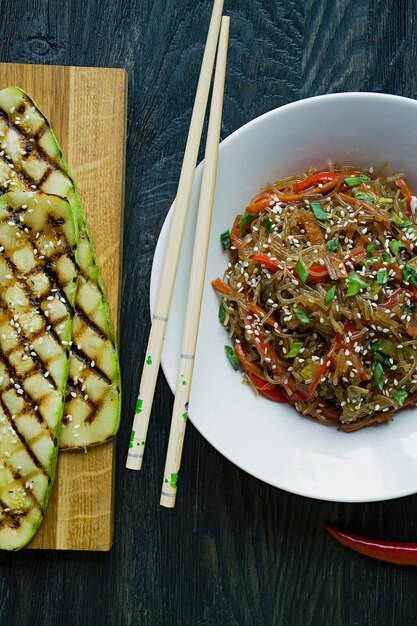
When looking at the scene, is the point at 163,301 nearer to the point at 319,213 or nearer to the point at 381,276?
the point at 319,213

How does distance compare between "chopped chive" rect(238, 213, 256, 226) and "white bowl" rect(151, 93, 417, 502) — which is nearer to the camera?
"white bowl" rect(151, 93, 417, 502)

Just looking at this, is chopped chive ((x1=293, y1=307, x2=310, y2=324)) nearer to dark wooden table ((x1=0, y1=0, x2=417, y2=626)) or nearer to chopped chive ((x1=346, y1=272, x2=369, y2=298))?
chopped chive ((x1=346, y1=272, x2=369, y2=298))

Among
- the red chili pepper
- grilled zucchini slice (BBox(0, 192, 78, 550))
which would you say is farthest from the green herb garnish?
the red chili pepper

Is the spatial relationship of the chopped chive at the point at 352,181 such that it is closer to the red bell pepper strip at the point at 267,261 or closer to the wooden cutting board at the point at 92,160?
the red bell pepper strip at the point at 267,261

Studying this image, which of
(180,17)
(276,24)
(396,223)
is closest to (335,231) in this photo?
(396,223)

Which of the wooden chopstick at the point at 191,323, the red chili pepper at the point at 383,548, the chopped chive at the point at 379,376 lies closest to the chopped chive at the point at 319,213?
the wooden chopstick at the point at 191,323

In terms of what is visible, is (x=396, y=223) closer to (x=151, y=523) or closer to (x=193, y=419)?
(x=193, y=419)

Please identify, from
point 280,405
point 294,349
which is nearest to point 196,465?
point 280,405
